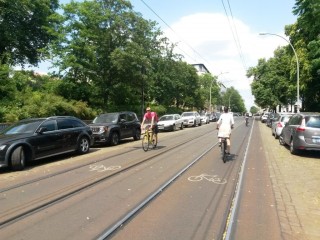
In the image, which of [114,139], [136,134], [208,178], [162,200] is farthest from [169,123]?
[162,200]

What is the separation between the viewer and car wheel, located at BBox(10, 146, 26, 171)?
11.6 metres

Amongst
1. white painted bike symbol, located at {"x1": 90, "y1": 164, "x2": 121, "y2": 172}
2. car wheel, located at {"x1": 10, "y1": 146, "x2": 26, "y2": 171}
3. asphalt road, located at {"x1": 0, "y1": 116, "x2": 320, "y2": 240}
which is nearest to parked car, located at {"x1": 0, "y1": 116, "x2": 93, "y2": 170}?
car wheel, located at {"x1": 10, "y1": 146, "x2": 26, "y2": 171}

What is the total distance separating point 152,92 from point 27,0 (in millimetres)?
16215

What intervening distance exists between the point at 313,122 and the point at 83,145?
28.8 feet

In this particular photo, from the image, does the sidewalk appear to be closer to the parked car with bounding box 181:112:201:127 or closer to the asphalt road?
the asphalt road

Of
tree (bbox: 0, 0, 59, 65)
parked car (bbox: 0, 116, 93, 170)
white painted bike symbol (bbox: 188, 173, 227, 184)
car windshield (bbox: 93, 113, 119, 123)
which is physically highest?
tree (bbox: 0, 0, 59, 65)

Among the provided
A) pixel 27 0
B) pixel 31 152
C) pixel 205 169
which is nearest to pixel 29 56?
pixel 27 0

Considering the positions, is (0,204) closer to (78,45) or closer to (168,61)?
(78,45)

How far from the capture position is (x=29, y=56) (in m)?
43.6

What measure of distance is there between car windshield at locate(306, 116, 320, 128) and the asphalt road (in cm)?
230

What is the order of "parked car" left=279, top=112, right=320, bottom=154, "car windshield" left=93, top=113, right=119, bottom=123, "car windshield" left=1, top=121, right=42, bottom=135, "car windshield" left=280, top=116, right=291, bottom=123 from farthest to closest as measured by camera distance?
1. "car windshield" left=280, top=116, right=291, bottom=123
2. "car windshield" left=93, top=113, right=119, bottom=123
3. "parked car" left=279, top=112, right=320, bottom=154
4. "car windshield" left=1, top=121, right=42, bottom=135

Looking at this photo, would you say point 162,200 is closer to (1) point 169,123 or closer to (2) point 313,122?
(2) point 313,122

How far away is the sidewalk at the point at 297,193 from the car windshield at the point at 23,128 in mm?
7700

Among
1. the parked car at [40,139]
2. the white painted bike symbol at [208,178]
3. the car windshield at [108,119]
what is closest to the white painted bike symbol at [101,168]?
the parked car at [40,139]
